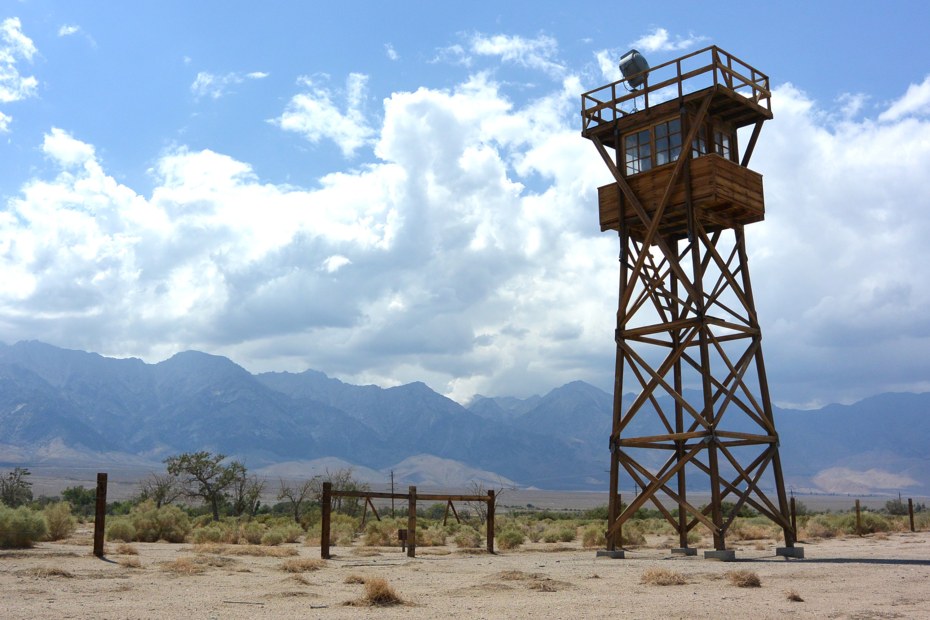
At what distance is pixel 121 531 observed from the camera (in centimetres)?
2717

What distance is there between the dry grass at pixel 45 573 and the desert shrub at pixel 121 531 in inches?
438

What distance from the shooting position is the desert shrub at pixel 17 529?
2086cm

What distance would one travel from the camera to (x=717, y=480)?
19.5 m

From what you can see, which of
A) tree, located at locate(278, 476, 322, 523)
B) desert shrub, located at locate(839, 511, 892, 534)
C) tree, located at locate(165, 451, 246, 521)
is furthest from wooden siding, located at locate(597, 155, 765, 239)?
tree, located at locate(165, 451, 246, 521)

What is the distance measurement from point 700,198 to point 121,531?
1963cm

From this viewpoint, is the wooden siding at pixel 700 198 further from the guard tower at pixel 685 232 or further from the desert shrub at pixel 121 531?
the desert shrub at pixel 121 531

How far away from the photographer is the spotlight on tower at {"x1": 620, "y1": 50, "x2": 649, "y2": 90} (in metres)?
23.2

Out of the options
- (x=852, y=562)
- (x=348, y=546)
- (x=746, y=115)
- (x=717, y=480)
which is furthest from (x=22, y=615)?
(x=746, y=115)

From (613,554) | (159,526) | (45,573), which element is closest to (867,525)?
(613,554)

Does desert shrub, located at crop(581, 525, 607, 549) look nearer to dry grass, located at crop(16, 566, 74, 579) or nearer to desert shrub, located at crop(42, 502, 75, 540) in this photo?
desert shrub, located at crop(42, 502, 75, 540)

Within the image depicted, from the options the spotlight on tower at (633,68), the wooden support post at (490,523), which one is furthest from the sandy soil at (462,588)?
the spotlight on tower at (633,68)

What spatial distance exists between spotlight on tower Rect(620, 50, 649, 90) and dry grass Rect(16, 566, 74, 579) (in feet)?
56.9

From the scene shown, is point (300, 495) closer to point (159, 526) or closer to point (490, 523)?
point (159, 526)

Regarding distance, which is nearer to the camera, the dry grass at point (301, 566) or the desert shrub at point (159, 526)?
the dry grass at point (301, 566)
